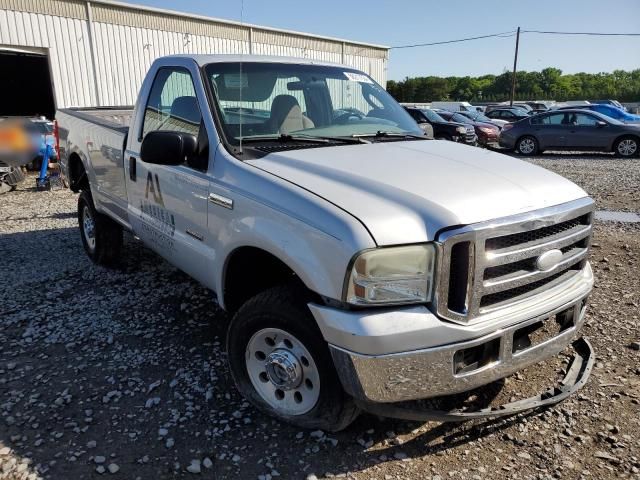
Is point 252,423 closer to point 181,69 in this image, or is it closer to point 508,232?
point 508,232

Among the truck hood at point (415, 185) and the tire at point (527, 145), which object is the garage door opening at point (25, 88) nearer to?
the tire at point (527, 145)

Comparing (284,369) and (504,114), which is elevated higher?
(504,114)

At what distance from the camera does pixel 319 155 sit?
300 cm

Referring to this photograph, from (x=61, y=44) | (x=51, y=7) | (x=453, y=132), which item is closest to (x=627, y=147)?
(x=453, y=132)

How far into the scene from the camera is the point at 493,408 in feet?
8.22

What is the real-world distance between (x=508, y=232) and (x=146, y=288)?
11.9 feet

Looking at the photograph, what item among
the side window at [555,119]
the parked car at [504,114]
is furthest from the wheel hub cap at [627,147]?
the parked car at [504,114]

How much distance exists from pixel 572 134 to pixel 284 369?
16126 mm

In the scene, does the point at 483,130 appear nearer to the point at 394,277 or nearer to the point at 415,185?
the point at 415,185

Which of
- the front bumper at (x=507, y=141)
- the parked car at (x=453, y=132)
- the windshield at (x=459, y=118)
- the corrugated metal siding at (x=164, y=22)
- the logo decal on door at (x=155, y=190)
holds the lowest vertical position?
the front bumper at (x=507, y=141)

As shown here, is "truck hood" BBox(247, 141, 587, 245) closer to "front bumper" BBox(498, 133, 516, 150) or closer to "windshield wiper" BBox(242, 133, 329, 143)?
"windshield wiper" BBox(242, 133, 329, 143)

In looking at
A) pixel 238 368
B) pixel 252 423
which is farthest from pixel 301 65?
pixel 252 423

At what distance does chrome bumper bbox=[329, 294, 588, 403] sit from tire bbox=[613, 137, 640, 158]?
51.1 feet

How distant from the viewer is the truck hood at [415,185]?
2.27m
